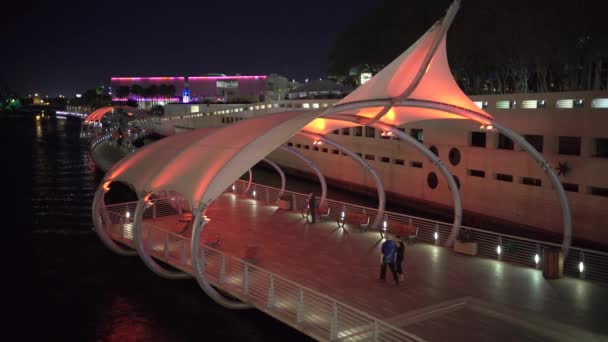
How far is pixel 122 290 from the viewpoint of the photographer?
18.4m

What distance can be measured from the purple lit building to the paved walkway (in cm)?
13402

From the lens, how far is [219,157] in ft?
49.1

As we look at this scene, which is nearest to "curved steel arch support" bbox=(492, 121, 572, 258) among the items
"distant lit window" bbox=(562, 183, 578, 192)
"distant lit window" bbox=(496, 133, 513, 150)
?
"distant lit window" bbox=(562, 183, 578, 192)

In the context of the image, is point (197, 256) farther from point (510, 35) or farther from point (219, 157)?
point (510, 35)

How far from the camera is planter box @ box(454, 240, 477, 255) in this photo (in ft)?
57.8

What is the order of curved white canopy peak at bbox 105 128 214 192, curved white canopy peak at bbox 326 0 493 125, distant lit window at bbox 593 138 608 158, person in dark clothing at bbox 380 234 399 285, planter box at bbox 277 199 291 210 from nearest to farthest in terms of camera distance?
person in dark clothing at bbox 380 234 399 285
curved white canopy peak at bbox 326 0 493 125
curved white canopy peak at bbox 105 128 214 192
distant lit window at bbox 593 138 608 158
planter box at bbox 277 199 291 210

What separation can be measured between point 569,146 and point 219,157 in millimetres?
17185

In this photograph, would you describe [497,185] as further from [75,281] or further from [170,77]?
[170,77]

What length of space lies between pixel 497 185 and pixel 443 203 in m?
4.41

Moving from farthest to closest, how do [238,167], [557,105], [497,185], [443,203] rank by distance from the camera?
[443,203], [497,185], [557,105], [238,167]

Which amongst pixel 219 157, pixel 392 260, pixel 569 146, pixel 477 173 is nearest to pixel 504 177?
pixel 477 173

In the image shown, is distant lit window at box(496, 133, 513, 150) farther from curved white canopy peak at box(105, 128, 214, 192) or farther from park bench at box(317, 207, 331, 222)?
curved white canopy peak at box(105, 128, 214, 192)

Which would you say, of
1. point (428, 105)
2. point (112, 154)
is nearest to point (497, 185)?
point (428, 105)

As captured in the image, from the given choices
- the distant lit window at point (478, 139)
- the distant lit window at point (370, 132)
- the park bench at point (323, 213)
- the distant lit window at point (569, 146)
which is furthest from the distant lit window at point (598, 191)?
the distant lit window at point (370, 132)
